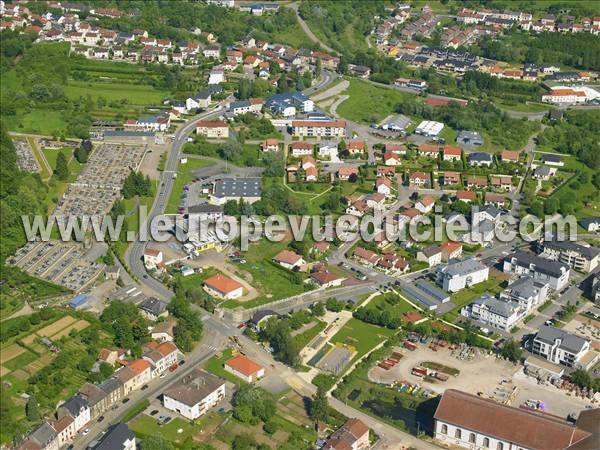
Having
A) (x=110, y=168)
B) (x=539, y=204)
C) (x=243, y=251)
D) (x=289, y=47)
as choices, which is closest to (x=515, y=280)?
(x=539, y=204)

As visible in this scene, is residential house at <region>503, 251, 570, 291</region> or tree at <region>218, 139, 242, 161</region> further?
tree at <region>218, 139, 242, 161</region>

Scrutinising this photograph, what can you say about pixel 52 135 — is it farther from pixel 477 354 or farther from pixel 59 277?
pixel 477 354

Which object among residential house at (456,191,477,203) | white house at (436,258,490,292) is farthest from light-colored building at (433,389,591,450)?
residential house at (456,191,477,203)

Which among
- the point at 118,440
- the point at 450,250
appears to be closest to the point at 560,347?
the point at 450,250

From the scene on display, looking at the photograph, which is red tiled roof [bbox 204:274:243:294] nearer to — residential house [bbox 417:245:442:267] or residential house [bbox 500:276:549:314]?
residential house [bbox 417:245:442:267]

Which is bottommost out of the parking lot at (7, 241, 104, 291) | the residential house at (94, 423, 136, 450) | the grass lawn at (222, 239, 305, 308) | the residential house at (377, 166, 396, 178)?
the grass lawn at (222, 239, 305, 308)

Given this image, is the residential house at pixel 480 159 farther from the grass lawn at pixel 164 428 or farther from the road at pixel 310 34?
the grass lawn at pixel 164 428
